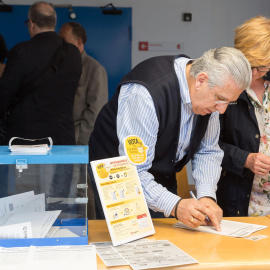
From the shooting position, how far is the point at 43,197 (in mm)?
1751

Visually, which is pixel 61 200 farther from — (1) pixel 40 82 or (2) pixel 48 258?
(1) pixel 40 82

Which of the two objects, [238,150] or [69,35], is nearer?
[238,150]

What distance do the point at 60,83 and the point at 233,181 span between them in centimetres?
124

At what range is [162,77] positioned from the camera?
1869 mm

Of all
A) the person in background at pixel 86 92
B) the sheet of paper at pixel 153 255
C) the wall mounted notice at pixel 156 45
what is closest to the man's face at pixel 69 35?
the person in background at pixel 86 92

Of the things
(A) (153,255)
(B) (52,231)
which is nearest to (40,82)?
(B) (52,231)

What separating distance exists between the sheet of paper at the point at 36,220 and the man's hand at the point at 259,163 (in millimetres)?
1059

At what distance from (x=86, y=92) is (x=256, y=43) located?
6.28ft

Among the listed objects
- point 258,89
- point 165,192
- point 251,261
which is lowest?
point 251,261

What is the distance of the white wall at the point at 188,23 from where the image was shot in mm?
5047

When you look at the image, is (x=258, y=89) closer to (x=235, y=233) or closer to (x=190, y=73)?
(x=190, y=73)

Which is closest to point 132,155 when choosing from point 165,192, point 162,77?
point 165,192

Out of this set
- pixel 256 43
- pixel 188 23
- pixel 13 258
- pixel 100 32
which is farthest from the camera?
pixel 188 23

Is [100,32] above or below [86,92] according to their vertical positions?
above
